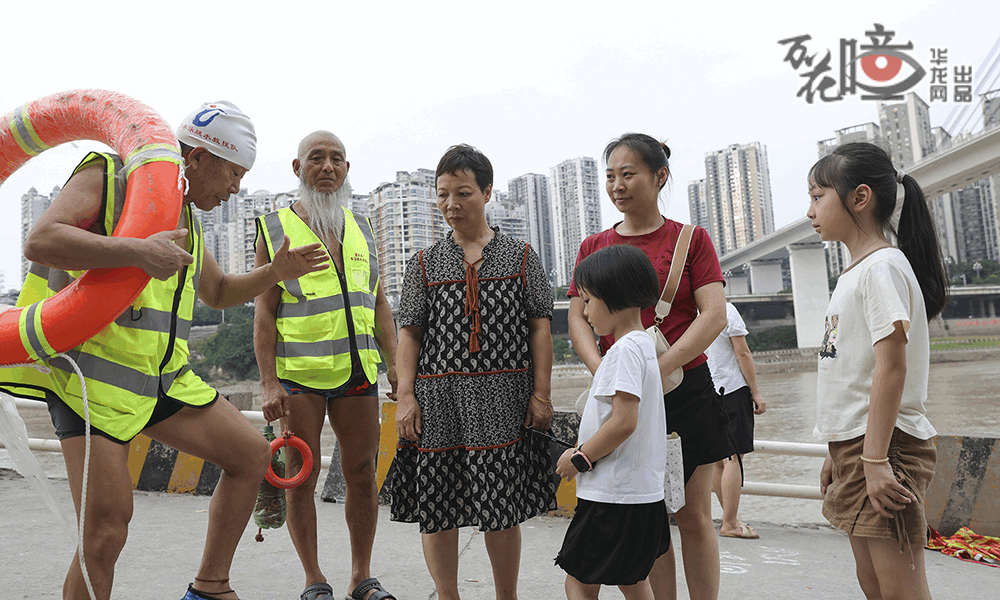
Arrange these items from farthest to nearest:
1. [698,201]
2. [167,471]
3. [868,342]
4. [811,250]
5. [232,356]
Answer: [698,201] → [811,250] → [232,356] → [167,471] → [868,342]

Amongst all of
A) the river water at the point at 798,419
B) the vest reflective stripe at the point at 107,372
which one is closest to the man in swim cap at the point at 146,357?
the vest reflective stripe at the point at 107,372

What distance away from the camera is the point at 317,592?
8.41ft

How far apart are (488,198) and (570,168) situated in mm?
54864

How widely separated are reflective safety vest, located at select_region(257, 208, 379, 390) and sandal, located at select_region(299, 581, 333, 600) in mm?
791

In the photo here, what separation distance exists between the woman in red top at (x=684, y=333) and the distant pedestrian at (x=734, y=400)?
137 centimetres

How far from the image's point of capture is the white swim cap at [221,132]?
221 cm

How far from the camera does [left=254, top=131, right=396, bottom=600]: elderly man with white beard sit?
268 cm

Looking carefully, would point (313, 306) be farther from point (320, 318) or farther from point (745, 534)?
point (745, 534)

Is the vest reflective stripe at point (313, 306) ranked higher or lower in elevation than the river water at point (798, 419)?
higher

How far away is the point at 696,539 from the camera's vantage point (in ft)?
7.27

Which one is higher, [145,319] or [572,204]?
[572,204]

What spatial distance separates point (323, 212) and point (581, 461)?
5.49 feet

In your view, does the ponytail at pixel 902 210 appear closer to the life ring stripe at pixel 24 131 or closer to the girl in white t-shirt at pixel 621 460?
the girl in white t-shirt at pixel 621 460

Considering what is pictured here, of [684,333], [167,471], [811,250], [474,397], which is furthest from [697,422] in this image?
[811,250]
